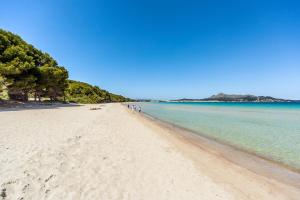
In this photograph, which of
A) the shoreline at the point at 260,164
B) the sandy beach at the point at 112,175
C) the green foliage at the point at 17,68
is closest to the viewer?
the sandy beach at the point at 112,175

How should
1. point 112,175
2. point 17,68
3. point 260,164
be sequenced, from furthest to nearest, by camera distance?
point 17,68 < point 260,164 < point 112,175

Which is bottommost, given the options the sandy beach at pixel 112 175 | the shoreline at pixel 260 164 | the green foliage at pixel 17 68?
A: the shoreline at pixel 260 164

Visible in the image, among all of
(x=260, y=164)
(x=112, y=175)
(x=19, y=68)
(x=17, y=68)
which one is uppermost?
(x=19, y=68)

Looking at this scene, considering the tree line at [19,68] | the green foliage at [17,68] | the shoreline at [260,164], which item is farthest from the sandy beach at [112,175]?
the tree line at [19,68]

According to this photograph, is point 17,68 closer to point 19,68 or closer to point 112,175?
point 19,68

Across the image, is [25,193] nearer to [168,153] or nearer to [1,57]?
[168,153]

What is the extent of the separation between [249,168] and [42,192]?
7.82 m

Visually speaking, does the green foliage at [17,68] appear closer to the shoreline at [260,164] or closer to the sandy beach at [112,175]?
the sandy beach at [112,175]

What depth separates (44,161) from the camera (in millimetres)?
5594

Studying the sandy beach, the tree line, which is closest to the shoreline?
the sandy beach

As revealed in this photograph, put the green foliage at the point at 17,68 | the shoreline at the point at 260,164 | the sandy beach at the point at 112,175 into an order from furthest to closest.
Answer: the green foliage at the point at 17,68 → the shoreline at the point at 260,164 → the sandy beach at the point at 112,175

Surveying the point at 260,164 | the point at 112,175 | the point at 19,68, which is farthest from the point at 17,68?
the point at 260,164

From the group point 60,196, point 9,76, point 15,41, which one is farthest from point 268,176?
point 15,41

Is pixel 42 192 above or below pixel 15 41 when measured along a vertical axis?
below
